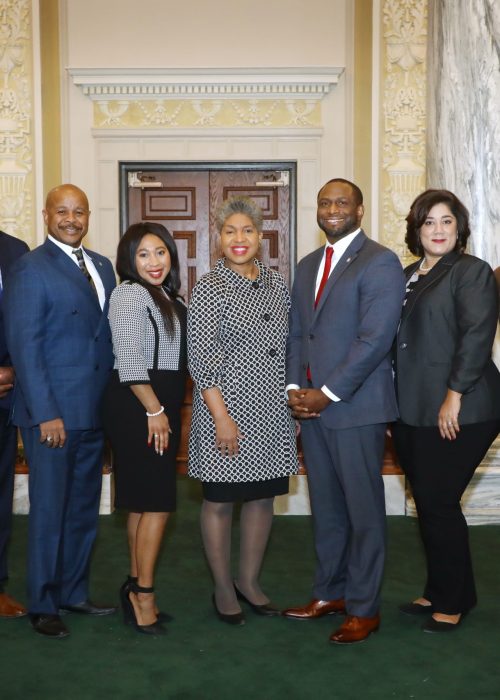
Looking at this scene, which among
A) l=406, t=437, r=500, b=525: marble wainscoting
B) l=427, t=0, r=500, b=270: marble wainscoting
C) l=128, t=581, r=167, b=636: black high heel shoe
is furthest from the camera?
l=406, t=437, r=500, b=525: marble wainscoting

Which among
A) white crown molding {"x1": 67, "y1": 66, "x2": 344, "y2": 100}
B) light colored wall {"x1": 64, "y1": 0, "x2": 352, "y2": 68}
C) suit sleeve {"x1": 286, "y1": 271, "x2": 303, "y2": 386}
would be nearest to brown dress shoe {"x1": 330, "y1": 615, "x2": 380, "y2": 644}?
suit sleeve {"x1": 286, "y1": 271, "x2": 303, "y2": 386}

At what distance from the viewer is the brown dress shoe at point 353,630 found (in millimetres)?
3189

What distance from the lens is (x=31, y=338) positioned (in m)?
3.17

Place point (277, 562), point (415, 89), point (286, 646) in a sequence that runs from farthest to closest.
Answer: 1. point (415, 89)
2. point (277, 562)
3. point (286, 646)

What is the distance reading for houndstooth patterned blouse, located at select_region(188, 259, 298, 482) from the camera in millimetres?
3217

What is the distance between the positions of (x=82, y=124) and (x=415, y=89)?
111 inches

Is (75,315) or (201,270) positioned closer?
(75,315)

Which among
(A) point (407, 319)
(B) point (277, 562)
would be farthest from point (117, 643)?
(A) point (407, 319)

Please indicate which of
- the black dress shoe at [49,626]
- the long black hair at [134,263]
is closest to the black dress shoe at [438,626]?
the black dress shoe at [49,626]

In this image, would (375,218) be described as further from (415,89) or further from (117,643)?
(117,643)

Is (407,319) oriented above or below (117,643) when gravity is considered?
above

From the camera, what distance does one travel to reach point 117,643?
3.20m

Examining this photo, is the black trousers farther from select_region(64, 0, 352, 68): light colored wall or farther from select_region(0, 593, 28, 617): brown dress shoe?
select_region(64, 0, 352, 68): light colored wall

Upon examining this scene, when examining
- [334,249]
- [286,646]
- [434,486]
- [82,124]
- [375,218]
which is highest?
[82,124]
